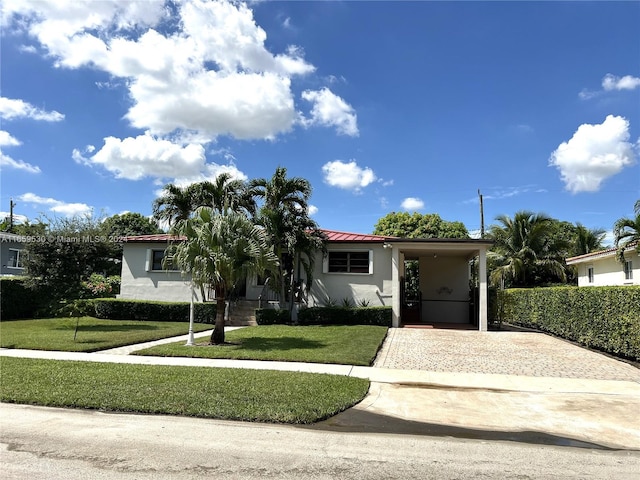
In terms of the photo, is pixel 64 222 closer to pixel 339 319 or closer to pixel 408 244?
pixel 339 319

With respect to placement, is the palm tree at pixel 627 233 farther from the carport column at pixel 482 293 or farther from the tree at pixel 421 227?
the tree at pixel 421 227

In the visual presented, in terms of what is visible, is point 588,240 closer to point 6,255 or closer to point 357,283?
point 357,283

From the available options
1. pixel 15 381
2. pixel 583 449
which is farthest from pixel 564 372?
pixel 15 381

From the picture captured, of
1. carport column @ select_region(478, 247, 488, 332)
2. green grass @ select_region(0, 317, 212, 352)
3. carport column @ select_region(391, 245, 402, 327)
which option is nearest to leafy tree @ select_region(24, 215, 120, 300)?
green grass @ select_region(0, 317, 212, 352)

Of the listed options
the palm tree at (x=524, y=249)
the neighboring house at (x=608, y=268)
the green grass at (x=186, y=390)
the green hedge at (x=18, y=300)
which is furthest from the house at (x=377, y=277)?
the green grass at (x=186, y=390)

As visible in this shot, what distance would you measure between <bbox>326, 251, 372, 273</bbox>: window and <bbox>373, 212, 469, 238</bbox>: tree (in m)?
25.1

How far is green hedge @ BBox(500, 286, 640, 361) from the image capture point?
11.0 m

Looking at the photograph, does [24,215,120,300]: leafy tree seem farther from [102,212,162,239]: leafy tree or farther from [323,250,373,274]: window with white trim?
[102,212,162,239]: leafy tree

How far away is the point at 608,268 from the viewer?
24172 millimetres

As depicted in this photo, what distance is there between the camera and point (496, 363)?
10.8 m

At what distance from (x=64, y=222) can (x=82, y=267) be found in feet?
6.36

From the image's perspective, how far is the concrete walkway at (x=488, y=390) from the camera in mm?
5945

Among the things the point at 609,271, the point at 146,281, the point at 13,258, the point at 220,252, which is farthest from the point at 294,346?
the point at 13,258

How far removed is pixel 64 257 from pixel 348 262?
11322 mm
